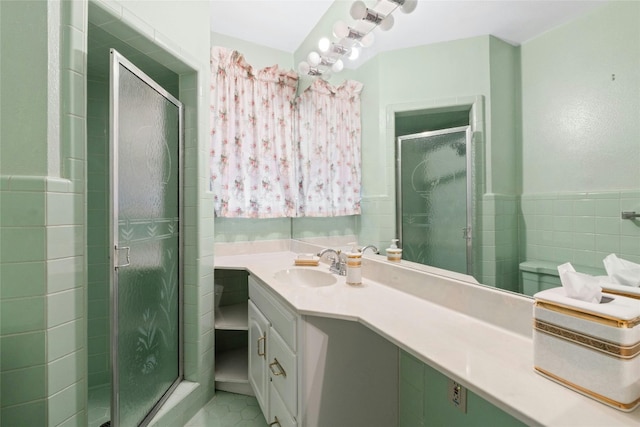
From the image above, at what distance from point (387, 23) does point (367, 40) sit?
14 centimetres

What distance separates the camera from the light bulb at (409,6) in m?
1.30

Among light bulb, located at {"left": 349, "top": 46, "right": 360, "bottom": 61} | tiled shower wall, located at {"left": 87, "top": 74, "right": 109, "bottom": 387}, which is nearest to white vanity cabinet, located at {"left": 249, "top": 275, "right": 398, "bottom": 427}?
light bulb, located at {"left": 349, "top": 46, "right": 360, "bottom": 61}

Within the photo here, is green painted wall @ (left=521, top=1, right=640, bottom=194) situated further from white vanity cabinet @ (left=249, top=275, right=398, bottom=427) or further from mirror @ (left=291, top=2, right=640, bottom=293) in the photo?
white vanity cabinet @ (left=249, top=275, right=398, bottom=427)

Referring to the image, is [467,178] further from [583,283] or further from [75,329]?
[75,329]

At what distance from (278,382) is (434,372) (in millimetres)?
692

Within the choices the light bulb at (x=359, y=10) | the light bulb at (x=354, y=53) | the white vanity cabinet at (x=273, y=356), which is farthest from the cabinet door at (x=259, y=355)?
the light bulb at (x=359, y=10)

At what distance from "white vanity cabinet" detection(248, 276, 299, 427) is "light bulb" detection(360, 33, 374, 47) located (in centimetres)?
138

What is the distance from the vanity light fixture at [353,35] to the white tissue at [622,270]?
1.23m

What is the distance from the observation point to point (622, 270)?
0.72 meters

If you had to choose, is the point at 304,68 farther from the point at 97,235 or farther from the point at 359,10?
the point at 97,235

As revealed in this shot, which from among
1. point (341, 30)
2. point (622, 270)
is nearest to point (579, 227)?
point (622, 270)

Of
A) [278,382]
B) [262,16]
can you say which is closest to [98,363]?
[278,382]

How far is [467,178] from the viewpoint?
1073 millimetres

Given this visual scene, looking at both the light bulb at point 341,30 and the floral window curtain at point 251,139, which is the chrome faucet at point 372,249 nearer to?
the floral window curtain at point 251,139
